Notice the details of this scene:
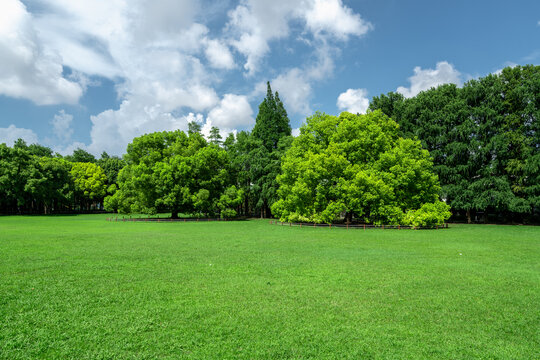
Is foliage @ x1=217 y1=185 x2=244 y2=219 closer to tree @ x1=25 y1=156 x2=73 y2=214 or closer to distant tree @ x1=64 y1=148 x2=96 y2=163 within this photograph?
tree @ x1=25 y1=156 x2=73 y2=214

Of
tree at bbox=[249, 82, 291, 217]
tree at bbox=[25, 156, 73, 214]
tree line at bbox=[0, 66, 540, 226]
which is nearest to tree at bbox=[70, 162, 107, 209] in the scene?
tree at bbox=[25, 156, 73, 214]

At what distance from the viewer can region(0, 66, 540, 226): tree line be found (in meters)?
31.7

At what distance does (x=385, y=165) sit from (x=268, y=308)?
2842cm

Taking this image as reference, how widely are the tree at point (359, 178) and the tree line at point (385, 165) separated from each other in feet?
0.36

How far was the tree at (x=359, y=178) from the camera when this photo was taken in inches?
1201

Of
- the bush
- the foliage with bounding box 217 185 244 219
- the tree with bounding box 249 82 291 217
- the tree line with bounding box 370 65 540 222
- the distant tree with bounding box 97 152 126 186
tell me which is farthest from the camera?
the distant tree with bounding box 97 152 126 186

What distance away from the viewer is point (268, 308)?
22.8 ft

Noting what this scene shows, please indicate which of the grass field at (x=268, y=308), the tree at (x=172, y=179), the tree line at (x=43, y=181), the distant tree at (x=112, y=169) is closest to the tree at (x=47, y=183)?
the tree line at (x=43, y=181)

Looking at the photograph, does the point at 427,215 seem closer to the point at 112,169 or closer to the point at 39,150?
the point at 112,169

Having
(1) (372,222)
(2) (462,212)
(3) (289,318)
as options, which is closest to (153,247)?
(3) (289,318)

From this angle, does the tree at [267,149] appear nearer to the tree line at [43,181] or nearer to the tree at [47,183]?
the tree line at [43,181]

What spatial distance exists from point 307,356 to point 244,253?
9.66m

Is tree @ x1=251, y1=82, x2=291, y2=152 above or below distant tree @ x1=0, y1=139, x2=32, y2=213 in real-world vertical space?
above

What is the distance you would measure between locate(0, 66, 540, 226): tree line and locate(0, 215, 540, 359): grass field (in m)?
19.1
